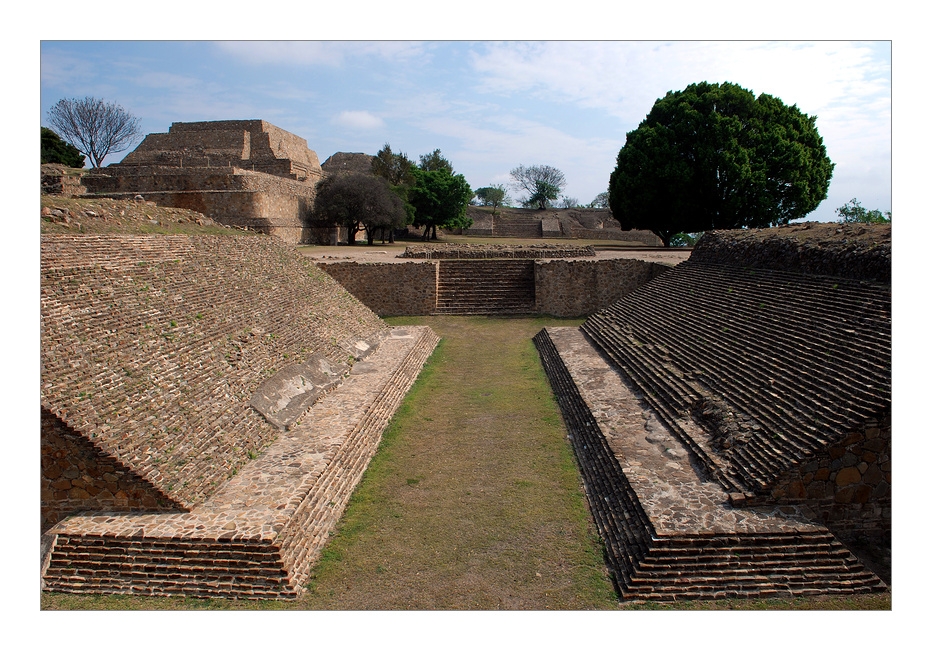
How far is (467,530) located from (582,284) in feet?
40.0

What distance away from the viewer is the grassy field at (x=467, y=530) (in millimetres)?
4215

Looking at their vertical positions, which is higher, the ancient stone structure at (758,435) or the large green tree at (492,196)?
the large green tree at (492,196)

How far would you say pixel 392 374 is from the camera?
9.10 meters

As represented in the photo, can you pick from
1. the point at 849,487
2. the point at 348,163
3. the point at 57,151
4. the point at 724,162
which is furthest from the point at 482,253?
the point at 348,163

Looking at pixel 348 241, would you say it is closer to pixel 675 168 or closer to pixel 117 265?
pixel 675 168

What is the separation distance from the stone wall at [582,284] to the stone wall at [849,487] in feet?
38.9

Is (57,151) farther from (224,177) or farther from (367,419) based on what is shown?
(367,419)

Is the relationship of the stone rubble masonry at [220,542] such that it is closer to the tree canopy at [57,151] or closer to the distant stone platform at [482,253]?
the distant stone platform at [482,253]

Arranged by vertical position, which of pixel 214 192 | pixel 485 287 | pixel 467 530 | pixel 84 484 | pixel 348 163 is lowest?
pixel 467 530

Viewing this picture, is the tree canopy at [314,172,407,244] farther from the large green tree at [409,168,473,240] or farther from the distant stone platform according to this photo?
the distant stone platform

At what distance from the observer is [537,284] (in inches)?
658

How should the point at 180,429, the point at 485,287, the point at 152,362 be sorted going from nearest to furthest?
the point at 180,429, the point at 152,362, the point at 485,287

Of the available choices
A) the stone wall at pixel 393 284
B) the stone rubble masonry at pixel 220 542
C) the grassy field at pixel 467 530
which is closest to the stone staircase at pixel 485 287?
the stone wall at pixel 393 284

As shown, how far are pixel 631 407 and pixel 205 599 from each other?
5.19m
